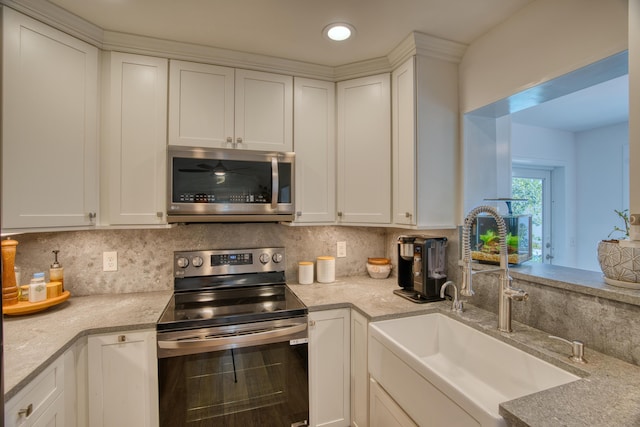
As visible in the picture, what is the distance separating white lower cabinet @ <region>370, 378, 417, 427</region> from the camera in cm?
131

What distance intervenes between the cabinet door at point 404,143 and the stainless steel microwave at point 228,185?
2.26 feet

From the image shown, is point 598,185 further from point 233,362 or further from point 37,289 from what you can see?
point 37,289

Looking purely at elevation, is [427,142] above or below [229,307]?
above

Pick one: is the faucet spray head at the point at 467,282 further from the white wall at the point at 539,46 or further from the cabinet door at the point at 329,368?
the white wall at the point at 539,46

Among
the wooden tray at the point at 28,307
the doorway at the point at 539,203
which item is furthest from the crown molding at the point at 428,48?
the wooden tray at the point at 28,307

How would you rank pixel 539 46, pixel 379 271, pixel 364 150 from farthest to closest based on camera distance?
pixel 379 271 → pixel 364 150 → pixel 539 46

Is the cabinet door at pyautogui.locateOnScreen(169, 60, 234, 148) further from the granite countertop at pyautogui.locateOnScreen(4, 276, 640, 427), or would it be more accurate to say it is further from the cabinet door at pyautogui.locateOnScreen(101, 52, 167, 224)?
the granite countertop at pyautogui.locateOnScreen(4, 276, 640, 427)

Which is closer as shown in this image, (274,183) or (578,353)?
(578,353)

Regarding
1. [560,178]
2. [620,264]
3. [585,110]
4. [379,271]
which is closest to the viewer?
[620,264]

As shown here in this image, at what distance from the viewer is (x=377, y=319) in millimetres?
1609

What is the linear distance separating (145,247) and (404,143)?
6.01 feet

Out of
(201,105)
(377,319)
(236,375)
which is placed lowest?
(236,375)

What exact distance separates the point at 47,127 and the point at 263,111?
3.69ft

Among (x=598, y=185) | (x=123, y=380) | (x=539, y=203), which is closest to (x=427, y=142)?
(x=123, y=380)
